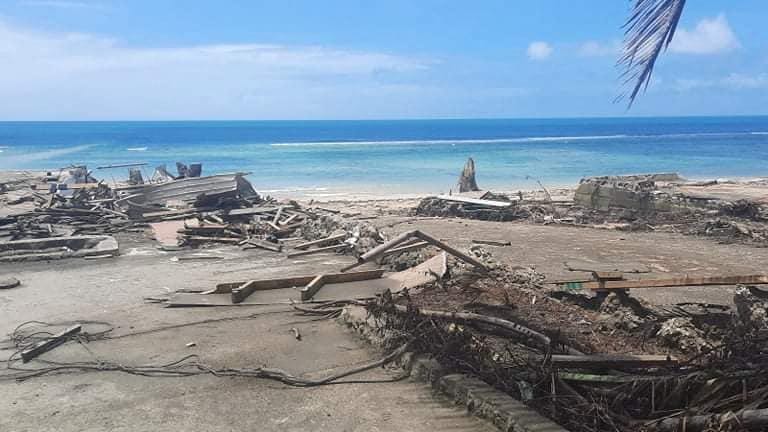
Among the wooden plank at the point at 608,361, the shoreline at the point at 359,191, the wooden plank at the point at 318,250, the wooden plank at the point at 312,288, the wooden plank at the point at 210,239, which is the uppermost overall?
the wooden plank at the point at 608,361

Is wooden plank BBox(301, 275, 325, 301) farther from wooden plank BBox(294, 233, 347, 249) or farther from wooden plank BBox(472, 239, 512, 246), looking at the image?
wooden plank BBox(472, 239, 512, 246)

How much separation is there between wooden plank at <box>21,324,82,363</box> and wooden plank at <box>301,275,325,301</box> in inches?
104

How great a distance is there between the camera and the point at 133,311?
29.0 ft

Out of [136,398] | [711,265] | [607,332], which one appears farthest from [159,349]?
[711,265]

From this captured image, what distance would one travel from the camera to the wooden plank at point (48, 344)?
22.4ft

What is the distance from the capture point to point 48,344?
717cm

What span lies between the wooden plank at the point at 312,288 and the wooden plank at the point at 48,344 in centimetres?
265

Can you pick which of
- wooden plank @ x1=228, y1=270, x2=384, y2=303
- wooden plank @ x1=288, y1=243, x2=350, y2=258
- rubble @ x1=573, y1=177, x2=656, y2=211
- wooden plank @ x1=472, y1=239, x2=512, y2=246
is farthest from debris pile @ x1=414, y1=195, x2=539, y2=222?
wooden plank @ x1=228, y1=270, x2=384, y2=303

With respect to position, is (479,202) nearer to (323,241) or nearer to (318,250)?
(323,241)

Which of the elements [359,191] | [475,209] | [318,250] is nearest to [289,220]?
[318,250]

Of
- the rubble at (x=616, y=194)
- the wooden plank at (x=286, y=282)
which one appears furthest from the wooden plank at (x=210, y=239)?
the rubble at (x=616, y=194)

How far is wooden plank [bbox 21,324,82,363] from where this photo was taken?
684 centimetres

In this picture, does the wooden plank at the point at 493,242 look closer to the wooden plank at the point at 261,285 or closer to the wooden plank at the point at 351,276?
the wooden plank at the point at 351,276

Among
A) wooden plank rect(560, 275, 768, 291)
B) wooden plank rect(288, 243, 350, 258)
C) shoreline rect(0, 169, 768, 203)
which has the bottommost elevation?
shoreline rect(0, 169, 768, 203)
